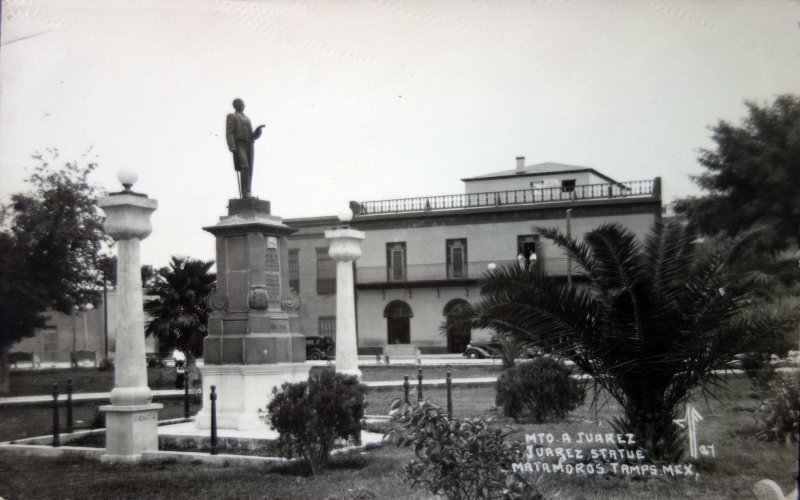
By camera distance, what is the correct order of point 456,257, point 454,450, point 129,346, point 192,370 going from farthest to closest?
point 456,257, point 192,370, point 129,346, point 454,450

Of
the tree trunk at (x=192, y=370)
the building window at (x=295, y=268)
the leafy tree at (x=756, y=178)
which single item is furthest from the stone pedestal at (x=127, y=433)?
the building window at (x=295, y=268)

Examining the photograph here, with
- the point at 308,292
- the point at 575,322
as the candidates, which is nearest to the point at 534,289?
the point at 575,322

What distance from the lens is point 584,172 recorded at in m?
37.3

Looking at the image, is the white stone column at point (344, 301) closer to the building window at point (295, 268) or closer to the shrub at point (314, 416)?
the shrub at point (314, 416)

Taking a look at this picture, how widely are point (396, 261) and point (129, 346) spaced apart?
3147 centimetres

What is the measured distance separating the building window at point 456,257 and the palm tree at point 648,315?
32.2 m

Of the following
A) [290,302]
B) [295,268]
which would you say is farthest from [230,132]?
[295,268]

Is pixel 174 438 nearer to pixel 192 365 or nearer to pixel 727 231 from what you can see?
pixel 727 231

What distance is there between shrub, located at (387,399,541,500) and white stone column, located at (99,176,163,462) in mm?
5176

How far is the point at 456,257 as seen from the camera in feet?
132

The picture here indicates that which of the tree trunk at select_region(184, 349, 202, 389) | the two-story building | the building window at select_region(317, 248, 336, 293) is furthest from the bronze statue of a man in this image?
the building window at select_region(317, 248, 336, 293)

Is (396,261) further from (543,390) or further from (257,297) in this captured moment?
(543,390)

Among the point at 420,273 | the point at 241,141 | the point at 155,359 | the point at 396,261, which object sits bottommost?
the point at 155,359

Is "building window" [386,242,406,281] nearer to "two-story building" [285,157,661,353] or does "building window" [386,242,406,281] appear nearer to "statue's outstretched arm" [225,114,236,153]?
"two-story building" [285,157,661,353]
